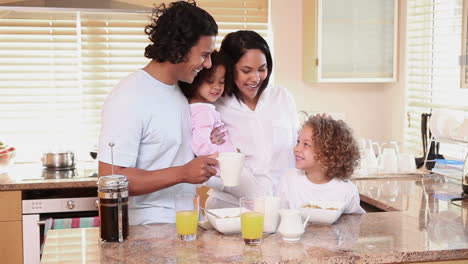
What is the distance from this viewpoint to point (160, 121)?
7.72 ft

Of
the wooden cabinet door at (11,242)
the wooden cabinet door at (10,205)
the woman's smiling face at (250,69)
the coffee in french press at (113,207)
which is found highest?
the woman's smiling face at (250,69)

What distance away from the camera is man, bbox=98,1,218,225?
2246mm

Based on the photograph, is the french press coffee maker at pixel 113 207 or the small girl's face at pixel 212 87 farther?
the small girl's face at pixel 212 87

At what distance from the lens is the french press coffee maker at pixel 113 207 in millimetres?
2070

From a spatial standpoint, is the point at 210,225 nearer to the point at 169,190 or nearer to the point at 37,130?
the point at 169,190

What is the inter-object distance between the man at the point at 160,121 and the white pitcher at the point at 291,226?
29 centimetres

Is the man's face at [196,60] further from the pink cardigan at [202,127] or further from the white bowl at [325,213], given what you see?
the white bowl at [325,213]

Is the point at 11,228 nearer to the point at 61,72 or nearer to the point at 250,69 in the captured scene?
the point at 61,72

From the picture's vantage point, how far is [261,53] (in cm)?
272

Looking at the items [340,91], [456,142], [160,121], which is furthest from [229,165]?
[340,91]

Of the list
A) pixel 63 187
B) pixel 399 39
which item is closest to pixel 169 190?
pixel 63 187

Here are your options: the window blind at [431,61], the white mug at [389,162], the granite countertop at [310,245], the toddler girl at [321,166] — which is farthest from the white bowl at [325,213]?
the window blind at [431,61]

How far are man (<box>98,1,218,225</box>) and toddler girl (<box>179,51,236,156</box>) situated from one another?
0.05 metres

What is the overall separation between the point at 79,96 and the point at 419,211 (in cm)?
238
